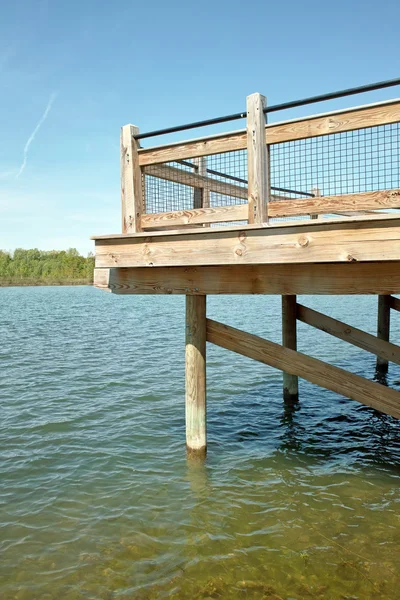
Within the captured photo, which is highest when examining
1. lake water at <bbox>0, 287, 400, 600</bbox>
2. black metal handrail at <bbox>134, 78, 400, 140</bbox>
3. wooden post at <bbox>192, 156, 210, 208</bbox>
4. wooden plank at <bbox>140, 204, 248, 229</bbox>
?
black metal handrail at <bbox>134, 78, 400, 140</bbox>

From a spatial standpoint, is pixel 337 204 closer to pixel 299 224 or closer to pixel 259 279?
pixel 299 224

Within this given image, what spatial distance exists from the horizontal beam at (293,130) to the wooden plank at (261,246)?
919mm

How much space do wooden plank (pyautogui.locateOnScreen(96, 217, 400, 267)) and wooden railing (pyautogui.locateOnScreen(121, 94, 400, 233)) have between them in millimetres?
267

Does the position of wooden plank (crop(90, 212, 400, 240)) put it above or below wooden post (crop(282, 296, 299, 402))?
above

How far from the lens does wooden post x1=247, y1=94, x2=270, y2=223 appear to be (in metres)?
5.30

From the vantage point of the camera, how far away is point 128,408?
33.7 feet

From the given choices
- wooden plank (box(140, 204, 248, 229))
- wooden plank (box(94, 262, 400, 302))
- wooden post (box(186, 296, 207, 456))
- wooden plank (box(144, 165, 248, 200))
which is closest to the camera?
wooden plank (box(94, 262, 400, 302))

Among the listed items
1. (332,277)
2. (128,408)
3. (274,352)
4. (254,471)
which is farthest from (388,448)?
(128,408)

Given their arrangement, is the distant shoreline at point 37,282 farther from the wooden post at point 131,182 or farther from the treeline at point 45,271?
the wooden post at point 131,182

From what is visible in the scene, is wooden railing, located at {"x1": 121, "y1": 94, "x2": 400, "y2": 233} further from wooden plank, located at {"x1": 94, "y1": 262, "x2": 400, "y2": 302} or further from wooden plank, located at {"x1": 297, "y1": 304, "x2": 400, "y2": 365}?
wooden plank, located at {"x1": 297, "y1": 304, "x2": 400, "y2": 365}

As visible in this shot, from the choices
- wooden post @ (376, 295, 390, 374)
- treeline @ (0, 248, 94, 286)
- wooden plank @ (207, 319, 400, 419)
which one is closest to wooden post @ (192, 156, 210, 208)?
wooden plank @ (207, 319, 400, 419)

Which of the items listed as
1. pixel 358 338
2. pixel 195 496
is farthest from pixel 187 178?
pixel 195 496

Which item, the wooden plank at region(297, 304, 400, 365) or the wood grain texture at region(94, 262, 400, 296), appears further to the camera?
the wooden plank at region(297, 304, 400, 365)

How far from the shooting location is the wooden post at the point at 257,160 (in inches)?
209
